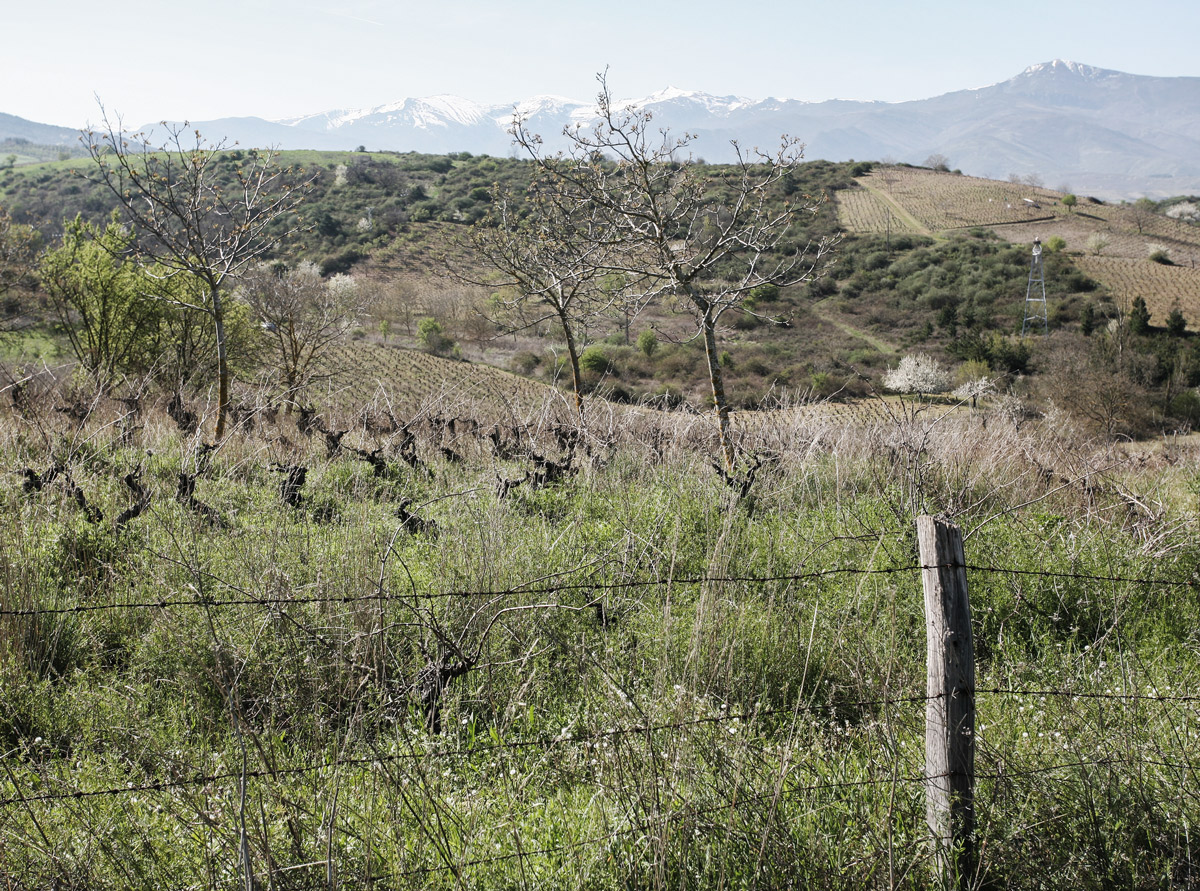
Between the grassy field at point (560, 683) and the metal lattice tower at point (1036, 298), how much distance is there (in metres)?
47.0

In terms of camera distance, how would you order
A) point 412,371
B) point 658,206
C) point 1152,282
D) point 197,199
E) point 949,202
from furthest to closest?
point 949,202 < point 1152,282 < point 412,371 < point 197,199 < point 658,206

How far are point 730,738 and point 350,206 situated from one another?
7512 centimetres

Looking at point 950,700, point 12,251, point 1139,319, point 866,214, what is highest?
point 866,214

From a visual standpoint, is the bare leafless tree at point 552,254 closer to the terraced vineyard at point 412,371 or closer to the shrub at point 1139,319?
the terraced vineyard at point 412,371

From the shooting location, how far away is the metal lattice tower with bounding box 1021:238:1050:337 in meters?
46.6

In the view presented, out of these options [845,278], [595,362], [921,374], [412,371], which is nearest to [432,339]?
[412,371]

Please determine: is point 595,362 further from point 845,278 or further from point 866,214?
point 866,214

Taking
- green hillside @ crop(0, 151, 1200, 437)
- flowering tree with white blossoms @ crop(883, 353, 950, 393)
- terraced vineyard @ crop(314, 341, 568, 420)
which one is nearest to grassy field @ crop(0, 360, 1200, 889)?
terraced vineyard @ crop(314, 341, 568, 420)

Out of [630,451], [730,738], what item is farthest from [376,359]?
[730,738]

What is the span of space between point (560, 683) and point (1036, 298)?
5758 centimetres

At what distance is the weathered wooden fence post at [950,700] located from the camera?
7.18 ft

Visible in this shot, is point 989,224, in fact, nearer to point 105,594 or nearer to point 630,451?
point 630,451

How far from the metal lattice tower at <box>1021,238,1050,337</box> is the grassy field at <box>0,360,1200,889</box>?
4703cm

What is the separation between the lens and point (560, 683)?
3586 millimetres
